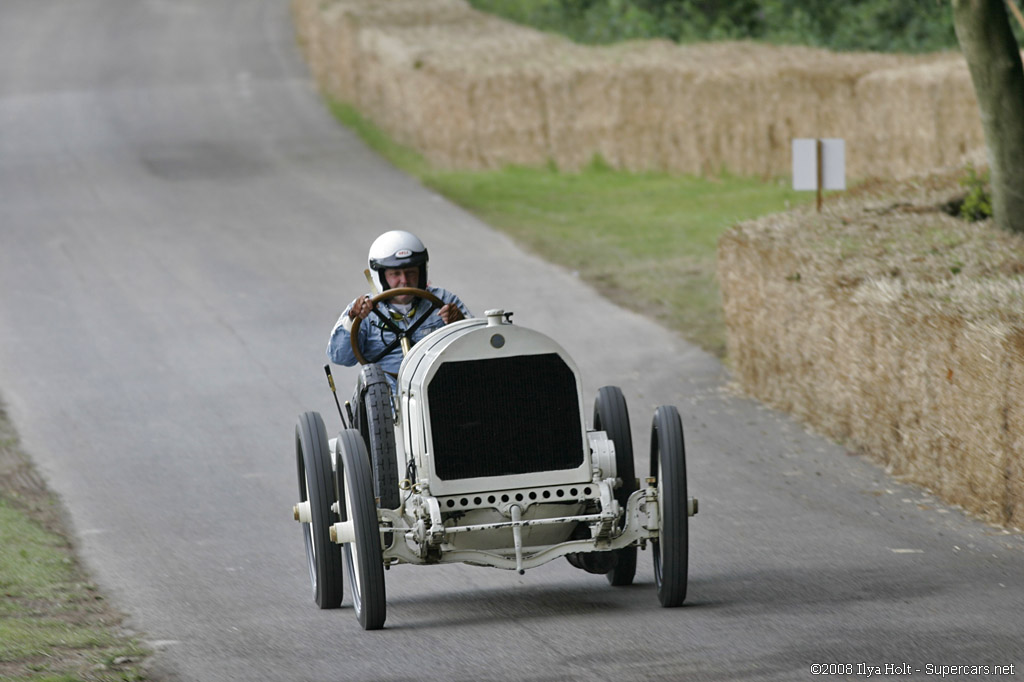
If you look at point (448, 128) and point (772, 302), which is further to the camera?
point (448, 128)

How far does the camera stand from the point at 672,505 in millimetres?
7449

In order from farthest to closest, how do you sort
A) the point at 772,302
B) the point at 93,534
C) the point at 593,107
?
the point at 593,107
the point at 772,302
the point at 93,534

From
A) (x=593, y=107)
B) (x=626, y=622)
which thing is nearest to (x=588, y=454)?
(x=626, y=622)

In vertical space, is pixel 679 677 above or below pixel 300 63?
below

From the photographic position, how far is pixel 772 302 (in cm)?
1359

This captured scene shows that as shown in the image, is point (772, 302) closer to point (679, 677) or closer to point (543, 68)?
point (679, 677)

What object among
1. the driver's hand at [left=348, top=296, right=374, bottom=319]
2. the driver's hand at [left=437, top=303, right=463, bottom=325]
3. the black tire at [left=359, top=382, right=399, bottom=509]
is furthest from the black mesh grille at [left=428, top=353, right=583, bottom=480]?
the driver's hand at [left=348, top=296, right=374, bottom=319]

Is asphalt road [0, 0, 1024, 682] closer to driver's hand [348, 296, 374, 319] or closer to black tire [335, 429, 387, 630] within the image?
black tire [335, 429, 387, 630]

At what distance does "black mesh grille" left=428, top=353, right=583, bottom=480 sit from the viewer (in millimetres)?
7520

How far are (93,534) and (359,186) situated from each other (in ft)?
51.9

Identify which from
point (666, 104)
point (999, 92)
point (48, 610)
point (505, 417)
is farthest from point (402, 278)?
point (666, 104)

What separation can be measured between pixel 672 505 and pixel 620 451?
2.40ft

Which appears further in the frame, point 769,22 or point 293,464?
point 769,22
